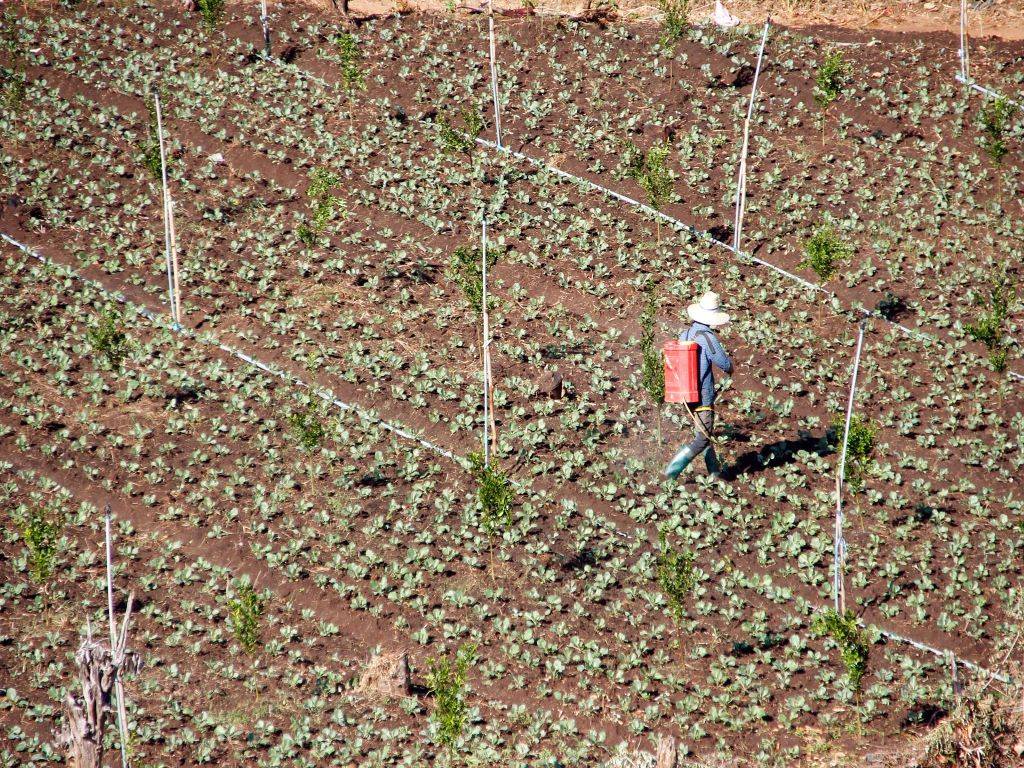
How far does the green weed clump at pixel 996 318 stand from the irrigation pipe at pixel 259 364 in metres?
4.50

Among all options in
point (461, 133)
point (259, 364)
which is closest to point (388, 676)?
point (259, 364)

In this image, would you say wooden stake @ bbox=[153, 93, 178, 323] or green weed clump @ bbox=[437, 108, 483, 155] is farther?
green weed clump @ bbox=[437, 108, 483, 155]

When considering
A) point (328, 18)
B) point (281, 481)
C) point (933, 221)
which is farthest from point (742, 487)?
point (328, 18)

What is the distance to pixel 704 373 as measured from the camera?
855 centimetres

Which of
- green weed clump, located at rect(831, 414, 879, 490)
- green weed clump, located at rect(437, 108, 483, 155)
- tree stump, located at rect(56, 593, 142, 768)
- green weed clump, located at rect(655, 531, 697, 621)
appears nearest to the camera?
tree stump, located at rect(56, 593, 142, 768)

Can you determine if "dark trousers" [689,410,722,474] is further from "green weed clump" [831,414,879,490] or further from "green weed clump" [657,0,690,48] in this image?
"green weed clump" [657,0,690,48]

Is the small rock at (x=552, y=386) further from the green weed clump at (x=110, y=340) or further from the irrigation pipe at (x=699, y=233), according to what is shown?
the green weed clump at (x=110, y=340)

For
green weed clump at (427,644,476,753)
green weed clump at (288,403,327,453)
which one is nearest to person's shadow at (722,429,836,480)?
green weed clump at (427,644,476,753)

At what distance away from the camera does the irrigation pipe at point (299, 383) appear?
761cm

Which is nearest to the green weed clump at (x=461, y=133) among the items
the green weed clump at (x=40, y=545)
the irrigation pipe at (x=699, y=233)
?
the irrigation pipe at (x=699, y=233)

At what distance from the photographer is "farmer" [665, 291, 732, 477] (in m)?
8.55

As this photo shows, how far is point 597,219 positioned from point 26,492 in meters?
5.87

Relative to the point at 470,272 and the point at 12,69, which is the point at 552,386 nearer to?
the point at 470,272

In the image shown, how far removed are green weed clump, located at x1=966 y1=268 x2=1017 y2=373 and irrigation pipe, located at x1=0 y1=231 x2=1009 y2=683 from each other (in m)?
2.94
